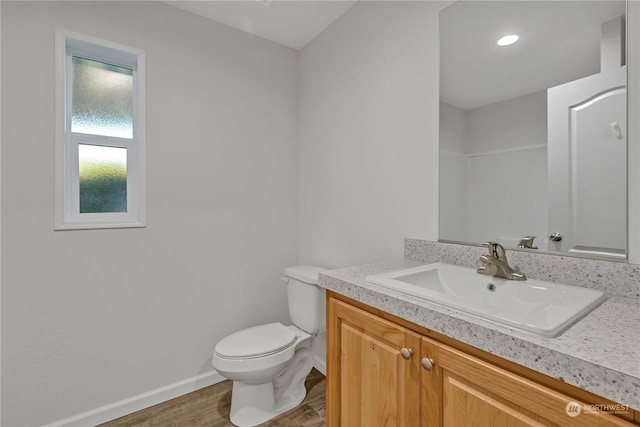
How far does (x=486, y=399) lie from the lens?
677mm

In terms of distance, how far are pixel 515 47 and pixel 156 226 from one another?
201 centimetres

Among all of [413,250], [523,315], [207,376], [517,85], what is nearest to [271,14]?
[517,85]

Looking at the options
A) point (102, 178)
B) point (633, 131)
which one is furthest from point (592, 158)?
point (102, 178)

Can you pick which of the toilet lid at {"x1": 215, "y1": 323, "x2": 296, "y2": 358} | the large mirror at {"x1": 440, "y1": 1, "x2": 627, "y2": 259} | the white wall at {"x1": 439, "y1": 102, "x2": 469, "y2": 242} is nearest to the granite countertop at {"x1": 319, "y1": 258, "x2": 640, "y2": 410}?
the large mirror at {"x1": 440, "y1": 1, "x2": 627, "y2": 259}

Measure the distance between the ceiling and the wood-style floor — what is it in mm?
2437

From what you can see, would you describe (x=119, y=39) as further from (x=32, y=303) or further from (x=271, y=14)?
(x=32, y=303)

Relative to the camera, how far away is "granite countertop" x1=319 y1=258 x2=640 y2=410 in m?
0.49

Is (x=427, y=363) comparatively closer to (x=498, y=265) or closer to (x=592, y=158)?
(x=498, y=265)

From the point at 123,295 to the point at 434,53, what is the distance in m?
2.10

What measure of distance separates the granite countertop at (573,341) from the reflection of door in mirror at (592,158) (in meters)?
0.22

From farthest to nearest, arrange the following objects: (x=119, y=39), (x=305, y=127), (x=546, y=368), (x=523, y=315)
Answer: (x=305, y=127) → (x=119, y=39) → (x=523, y=315) → (x=546, y=368)

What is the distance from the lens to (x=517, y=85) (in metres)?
1.15

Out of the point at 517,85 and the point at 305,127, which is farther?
the point at 305,127

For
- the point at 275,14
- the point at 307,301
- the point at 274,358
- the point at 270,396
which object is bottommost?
the point at 270,396
